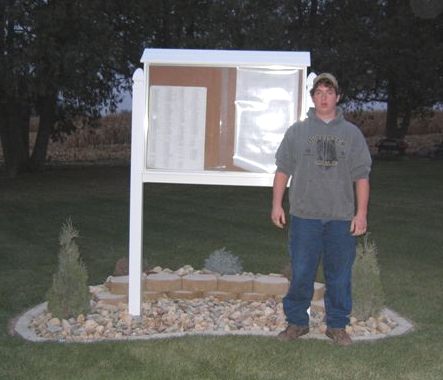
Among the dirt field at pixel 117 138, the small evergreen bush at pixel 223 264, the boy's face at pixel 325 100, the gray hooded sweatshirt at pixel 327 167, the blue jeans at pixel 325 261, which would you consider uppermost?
the boy's face at pixel 325 100

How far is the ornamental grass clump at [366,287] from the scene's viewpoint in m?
5.73

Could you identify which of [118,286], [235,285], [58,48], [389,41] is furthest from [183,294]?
[389,41]

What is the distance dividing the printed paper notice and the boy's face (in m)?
1.12

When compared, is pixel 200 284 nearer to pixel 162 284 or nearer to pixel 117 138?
pixel 162 284

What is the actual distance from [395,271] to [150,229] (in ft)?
14.4

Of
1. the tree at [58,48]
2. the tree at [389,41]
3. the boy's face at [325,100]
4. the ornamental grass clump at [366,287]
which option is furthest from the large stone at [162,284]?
the tree at [389,41]

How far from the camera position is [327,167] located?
4883mm

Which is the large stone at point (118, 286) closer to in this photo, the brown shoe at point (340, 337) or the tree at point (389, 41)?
the brown shoe at point (340, 337)

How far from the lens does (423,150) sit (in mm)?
31734

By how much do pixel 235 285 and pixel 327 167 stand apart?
75.3 inches

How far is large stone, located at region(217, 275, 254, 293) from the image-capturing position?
640 centimetres

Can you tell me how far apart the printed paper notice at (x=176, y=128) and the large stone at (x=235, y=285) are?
120 cm

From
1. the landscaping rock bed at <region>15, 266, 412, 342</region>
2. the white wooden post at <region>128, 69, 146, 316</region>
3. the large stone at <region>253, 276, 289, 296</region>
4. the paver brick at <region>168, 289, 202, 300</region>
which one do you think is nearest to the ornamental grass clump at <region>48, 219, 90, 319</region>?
the landscaping rock bed at <region>15, 266, 412, 342</region>

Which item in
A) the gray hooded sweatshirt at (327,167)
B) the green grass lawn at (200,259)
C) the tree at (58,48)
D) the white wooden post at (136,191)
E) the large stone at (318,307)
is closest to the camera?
the green grass lawn at (200,259)
